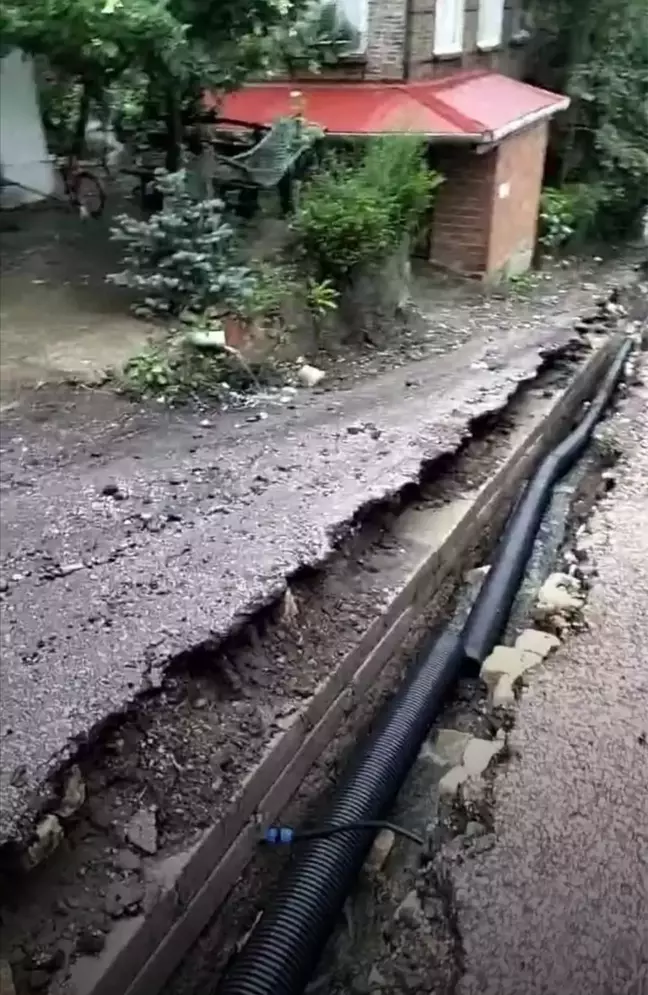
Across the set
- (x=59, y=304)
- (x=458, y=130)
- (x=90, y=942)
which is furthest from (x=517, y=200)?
(x=90, y=942)

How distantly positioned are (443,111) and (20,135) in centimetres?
367

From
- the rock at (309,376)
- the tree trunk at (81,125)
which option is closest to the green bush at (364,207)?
the rock at (309,376)

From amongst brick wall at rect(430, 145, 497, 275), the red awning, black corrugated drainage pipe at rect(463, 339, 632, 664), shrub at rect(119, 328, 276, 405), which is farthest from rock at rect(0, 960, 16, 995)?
brick wall at rect(430, 145, 497, 275)

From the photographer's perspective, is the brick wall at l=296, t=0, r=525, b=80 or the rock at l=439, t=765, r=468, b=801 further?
the brick wall at l=296, t=0, r=525, b=80

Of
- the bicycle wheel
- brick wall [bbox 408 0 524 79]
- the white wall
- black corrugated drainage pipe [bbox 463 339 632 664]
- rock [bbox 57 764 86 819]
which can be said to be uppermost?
brick wall [bbox 408 0 524 79]

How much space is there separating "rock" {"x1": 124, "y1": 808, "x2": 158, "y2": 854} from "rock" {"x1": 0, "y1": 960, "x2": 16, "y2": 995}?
21.6 inches

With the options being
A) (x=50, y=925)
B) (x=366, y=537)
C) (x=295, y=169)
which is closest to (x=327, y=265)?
(x=295, y=169)

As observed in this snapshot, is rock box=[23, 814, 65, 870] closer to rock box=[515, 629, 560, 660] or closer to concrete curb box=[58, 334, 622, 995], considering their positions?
concrete curb box=[58, 334, 622, 995]

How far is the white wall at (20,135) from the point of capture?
25.4ft

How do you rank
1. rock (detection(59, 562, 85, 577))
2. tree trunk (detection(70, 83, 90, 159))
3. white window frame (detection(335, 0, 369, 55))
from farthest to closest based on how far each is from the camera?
white window frame (detection(335, 0, 369, 55)) < tree trunk (detection(70, 83, 90, 159)) < rock (detection(59, 562, 85, 577))

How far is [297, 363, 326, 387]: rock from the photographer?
20.9ft

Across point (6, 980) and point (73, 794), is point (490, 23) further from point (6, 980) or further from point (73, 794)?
point (6, 980)

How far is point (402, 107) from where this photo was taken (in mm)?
8836

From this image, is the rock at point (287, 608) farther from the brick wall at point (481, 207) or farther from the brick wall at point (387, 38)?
the brick wall at point (387, 38)
